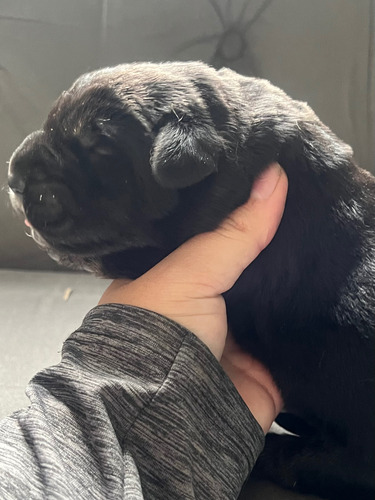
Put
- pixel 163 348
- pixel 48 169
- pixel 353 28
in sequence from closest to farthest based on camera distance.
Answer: pixel 163 348, pixel 48 169, pixel 353 28

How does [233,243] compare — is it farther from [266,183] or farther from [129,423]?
[129,423]

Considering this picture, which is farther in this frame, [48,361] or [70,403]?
[48,361]

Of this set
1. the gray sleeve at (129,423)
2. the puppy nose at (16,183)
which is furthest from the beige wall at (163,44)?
the gray sleeve at (129,423)

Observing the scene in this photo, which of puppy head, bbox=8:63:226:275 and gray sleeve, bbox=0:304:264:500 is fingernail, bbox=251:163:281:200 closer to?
puppy head, bbox=8:63:226:275

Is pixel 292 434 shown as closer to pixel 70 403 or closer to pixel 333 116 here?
pixel 70 403

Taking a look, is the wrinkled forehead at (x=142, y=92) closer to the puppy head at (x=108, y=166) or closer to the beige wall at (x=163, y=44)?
the puppy head at (x=108, y=166)

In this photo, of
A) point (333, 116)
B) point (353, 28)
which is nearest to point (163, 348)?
point (333, 116)
